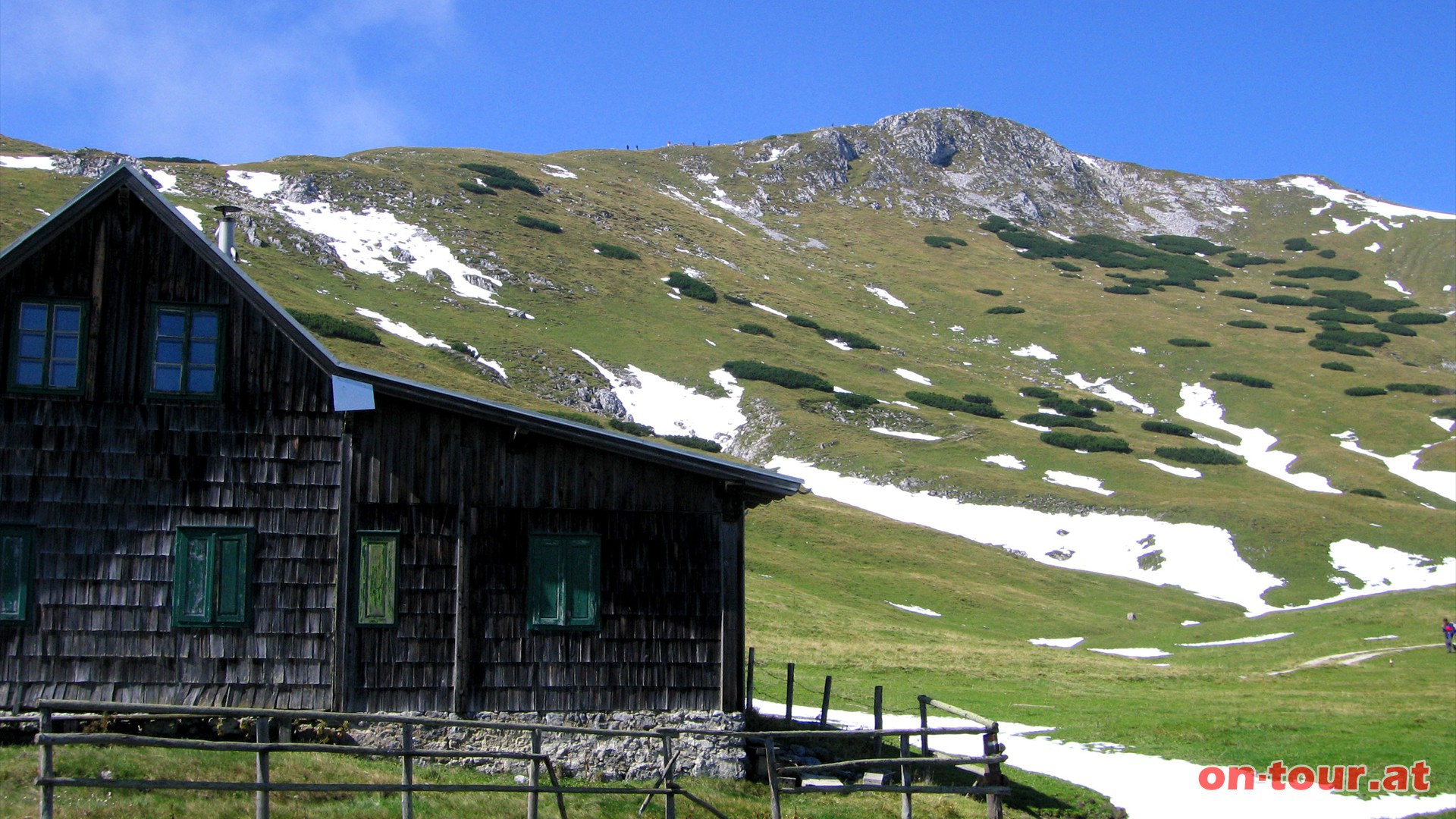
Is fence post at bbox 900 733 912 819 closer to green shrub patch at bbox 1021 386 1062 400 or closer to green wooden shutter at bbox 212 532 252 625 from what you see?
green wooden shutter at bbox 212 532 252 625

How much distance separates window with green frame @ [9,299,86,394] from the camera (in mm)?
18203

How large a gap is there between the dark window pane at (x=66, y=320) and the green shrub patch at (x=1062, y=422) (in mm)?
98947

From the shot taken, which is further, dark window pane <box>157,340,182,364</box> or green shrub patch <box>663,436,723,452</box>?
green shrub patch <box>663,436,723,452</box>

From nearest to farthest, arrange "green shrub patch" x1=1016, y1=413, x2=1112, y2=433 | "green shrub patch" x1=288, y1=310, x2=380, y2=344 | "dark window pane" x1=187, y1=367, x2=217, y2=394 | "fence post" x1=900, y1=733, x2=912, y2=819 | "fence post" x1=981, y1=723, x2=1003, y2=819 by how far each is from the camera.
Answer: "fence post" x1=900, y1=733, x2=912, y2=819
"fence post" x1=981, y1=723, x2=1003, y2=819
"dark window pane" x1=187, y1=367, x2=217, y2=394
"green shrub patch" x1=288, y1=310, x2=380, y2=344
"green shrub patch" x1=1016, y1=413, x2=1112, y2=433

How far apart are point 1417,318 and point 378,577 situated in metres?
187

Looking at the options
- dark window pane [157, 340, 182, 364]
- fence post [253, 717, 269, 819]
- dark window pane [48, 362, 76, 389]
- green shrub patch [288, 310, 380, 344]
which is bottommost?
fence post [253, 717, 269, 819]

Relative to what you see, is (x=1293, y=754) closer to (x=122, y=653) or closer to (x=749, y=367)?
(x=122, y=653)

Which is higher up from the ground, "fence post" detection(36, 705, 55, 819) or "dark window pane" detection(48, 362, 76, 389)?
"dark window pane" detection(48, 362, 76, 389)

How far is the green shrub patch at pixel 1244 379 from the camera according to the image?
132m

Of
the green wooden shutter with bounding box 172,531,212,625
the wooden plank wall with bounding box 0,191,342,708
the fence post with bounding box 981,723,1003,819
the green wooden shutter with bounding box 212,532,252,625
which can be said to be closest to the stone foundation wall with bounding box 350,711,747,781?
the wooden plank wall with bounding box 0,191,342,708

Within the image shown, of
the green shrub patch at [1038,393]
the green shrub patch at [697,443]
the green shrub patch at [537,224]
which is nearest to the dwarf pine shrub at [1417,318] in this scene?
the green shrub patch at [1038,393]

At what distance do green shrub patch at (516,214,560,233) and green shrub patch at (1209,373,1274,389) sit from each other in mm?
79630

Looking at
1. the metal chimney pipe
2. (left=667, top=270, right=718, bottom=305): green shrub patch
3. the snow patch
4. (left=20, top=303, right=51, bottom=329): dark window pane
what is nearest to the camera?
(left=20, top=303, right=51, bottom=329): dark window pane

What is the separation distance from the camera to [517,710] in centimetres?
1889
